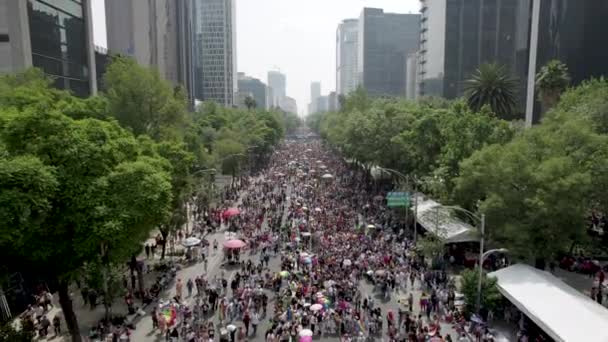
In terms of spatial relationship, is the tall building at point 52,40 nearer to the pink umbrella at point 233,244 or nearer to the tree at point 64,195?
the pink umbrella at point 233,244

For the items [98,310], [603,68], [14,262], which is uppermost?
[603,68]

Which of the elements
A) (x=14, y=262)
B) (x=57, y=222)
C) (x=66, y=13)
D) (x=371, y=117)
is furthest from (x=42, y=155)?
(x=371, y=117)

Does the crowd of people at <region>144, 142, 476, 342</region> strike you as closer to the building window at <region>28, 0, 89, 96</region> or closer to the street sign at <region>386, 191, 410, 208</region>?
the street sign at <region>386, 191, 410, 208</region>

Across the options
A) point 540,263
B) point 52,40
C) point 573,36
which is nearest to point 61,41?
point 52,40

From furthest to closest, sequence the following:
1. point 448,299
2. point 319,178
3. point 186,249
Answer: point 319,178 < point 186,249 < point 448,299

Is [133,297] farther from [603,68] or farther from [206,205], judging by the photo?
[603,68]
